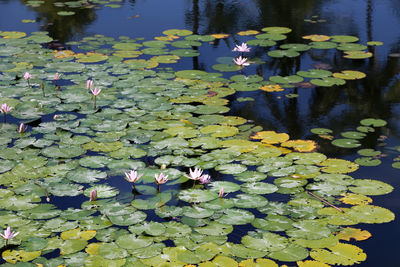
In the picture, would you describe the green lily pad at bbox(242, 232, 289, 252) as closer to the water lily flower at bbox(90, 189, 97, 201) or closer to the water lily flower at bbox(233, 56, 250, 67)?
the water lily flower at bbox(90, 189, 97, 201)

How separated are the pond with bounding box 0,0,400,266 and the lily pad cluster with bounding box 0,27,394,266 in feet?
0.04

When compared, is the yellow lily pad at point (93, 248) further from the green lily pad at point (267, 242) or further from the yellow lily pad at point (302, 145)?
the yellow lily pad at point (302, 145)

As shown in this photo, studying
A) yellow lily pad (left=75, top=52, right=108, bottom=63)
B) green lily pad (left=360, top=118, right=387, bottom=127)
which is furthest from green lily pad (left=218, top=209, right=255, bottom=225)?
yellow lily pad (left=75, top=52, right=108, bottom=63)

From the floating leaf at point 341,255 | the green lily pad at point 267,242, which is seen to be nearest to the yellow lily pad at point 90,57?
the green lily pad at point 267,242

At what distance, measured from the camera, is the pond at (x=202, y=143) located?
2.90 metres

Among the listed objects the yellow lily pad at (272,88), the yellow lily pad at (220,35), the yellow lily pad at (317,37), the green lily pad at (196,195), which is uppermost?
the yellow lily pad at (220,35)

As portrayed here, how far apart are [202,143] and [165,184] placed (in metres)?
0.66

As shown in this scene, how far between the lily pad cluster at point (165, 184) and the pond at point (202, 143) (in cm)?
1

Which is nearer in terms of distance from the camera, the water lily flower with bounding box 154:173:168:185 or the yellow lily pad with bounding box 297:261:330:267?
the yellow lily pad with bounding box 297:261:330:267

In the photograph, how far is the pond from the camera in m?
2.90

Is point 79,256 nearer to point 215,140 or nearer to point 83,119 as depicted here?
point 215,140

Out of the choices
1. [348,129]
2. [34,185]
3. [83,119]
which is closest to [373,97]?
[348,129]

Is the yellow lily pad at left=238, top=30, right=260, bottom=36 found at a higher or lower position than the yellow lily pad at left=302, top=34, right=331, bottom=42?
higher

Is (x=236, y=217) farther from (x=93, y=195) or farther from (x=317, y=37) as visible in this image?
(x=317, y=37)
